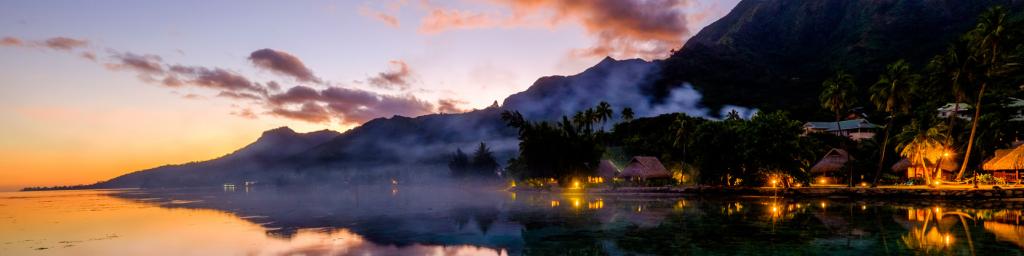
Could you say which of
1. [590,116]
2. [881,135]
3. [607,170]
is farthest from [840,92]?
[590,116]

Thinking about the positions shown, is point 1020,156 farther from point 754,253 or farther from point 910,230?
point 754,253

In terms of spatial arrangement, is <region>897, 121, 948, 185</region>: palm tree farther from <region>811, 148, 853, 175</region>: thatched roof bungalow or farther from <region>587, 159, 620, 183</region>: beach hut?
<region>587, 159, 620, 183</region>: beach hut

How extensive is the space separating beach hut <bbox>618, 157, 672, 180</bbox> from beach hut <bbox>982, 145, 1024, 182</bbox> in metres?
41.0

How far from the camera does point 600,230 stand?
107 ft

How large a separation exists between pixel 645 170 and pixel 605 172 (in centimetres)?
1281

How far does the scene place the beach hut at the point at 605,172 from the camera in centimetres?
10294

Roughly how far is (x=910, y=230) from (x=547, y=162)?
6732cm

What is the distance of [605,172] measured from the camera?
4090 inches

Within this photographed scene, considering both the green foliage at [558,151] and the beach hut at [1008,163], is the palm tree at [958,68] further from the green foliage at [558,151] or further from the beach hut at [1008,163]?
the green foliage at [558,151]

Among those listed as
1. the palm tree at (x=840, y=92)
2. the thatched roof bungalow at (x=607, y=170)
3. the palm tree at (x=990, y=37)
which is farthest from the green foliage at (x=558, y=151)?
the palm tree at (x=990, y=37)

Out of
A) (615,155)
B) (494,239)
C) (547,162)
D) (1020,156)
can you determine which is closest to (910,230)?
(494,239)

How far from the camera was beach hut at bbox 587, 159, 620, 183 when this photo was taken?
10294cm

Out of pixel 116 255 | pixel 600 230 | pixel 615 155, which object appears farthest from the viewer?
pixel 615 155

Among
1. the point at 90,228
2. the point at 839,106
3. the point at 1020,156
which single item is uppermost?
the point at 839,106
